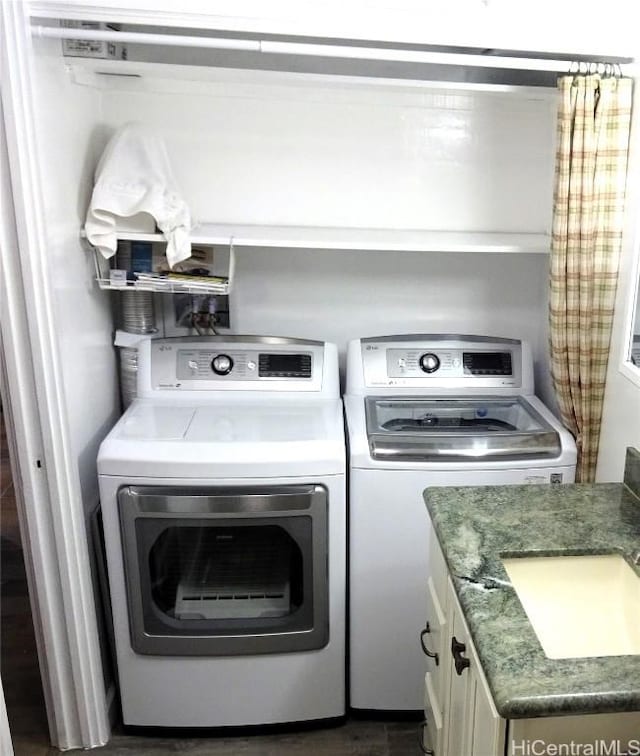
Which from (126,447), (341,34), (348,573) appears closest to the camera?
(341,34)

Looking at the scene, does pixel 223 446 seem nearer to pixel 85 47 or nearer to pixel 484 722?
pixel 484 722

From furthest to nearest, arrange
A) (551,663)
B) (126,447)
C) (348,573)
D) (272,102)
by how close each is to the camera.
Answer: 1. (272,102)
2. (348,573)
3. (126,447)
4. (551,663)

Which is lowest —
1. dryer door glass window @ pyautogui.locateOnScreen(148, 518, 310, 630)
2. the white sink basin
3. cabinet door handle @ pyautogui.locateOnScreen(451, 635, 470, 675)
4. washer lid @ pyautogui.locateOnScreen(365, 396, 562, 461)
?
A: dryer door glass window @ pyautogui.locateOnScreen(148, 518, 310, 630)

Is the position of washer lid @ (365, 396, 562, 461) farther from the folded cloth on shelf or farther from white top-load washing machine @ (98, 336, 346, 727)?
the folded cloth on shelf

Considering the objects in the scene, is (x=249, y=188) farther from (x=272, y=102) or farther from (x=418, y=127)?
(x=418, y=127)

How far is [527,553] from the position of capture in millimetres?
1391

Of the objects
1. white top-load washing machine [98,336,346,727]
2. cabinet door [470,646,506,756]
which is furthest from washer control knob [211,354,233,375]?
cabinet door [470,646,506,756]

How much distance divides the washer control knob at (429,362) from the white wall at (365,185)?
215 mm

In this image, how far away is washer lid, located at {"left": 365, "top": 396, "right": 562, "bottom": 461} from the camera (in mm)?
1942

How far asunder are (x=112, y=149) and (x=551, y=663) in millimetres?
1796

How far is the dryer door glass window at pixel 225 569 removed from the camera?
1885 mm

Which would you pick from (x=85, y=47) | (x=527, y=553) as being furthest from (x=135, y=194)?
(x=527, y=553)

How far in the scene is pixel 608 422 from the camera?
197 cm

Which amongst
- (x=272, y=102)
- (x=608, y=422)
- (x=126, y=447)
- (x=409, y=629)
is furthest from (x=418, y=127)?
(x=409, y=629)
